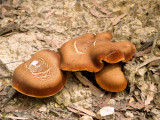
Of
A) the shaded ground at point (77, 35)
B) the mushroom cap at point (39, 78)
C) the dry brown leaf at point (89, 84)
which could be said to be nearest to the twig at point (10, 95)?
the shaded ground at point (77, 35)

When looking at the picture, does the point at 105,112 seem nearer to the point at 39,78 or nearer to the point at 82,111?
the point at 82,111

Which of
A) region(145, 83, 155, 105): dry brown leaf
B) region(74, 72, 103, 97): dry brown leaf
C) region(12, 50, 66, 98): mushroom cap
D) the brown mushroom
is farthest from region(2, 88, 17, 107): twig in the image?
region(145, 83, 155, 105): dry brown leaf

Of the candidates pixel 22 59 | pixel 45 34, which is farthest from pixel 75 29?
pixel 22 59

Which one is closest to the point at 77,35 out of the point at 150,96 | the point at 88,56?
the point at 88,56

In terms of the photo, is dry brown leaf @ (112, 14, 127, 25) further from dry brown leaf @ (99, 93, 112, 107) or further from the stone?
the stone

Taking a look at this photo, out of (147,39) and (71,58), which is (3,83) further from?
(147,39)
